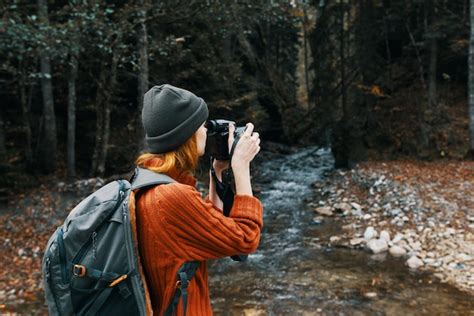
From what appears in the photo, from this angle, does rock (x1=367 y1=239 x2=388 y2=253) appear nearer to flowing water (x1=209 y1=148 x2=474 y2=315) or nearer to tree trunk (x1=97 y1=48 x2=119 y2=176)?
flowing water (x1=209 y1=148 x2=474 y2=315)

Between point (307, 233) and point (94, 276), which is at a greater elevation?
point (94, 276)

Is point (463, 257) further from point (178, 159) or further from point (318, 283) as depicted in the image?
point (178, 159)

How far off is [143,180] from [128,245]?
0.84 feet

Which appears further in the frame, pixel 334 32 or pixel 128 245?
pixel 334 32

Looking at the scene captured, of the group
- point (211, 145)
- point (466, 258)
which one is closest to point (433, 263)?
point (466, 258)

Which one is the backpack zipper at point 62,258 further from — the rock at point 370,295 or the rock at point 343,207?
the rock at point 343,207

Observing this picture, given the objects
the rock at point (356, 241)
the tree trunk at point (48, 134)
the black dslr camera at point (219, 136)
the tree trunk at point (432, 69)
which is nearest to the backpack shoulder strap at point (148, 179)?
the black dslr camera at point (219, 136)

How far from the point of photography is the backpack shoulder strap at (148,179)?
1652mm

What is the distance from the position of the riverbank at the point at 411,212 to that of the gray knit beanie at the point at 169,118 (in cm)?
641

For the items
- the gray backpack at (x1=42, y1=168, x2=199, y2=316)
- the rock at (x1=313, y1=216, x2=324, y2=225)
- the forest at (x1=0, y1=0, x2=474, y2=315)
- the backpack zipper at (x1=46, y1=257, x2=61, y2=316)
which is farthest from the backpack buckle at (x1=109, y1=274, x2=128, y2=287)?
the rock at (x1=313, y1=216, x2=324, y2=225)

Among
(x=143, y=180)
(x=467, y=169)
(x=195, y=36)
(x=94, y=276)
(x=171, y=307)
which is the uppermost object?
(x=195, y=36)

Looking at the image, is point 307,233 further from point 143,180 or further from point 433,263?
→ point 143,180

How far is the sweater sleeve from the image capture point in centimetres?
161

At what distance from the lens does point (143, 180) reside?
1678 millimetres
